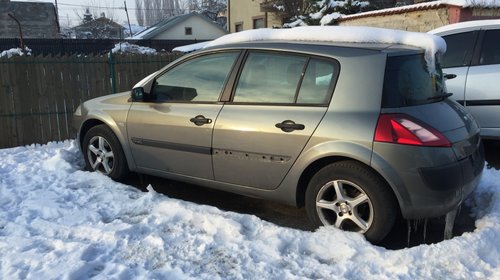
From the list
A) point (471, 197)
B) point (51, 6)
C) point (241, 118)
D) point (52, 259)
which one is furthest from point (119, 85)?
point (51, 6)

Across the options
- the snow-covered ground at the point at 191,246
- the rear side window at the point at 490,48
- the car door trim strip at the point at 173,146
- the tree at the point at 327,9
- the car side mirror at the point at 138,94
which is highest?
the tree at the point at 327,9

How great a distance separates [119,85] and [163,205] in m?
4.78

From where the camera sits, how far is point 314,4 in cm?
1914

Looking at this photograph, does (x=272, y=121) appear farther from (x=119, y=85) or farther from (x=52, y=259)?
(x=119, y=85)

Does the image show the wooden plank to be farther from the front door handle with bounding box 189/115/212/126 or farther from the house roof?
the house roof

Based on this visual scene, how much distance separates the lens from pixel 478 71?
618 cm

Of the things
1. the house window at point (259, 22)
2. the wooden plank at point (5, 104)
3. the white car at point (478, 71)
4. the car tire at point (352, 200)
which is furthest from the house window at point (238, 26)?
the car tire at point (352, 200)

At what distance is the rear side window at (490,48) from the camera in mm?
6141

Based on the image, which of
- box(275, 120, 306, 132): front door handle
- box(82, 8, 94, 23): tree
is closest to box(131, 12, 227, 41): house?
box(82, 8, 94, 23): tree

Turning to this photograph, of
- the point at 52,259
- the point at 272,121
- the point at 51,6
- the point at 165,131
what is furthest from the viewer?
the point at 51,6

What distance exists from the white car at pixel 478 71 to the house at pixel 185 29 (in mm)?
35743

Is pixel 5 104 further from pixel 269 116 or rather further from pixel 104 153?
pixel 269 116

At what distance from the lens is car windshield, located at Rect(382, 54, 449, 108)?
3.67 meters

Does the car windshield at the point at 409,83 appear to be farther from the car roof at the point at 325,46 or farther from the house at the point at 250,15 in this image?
A: the house at the point at 250,15
